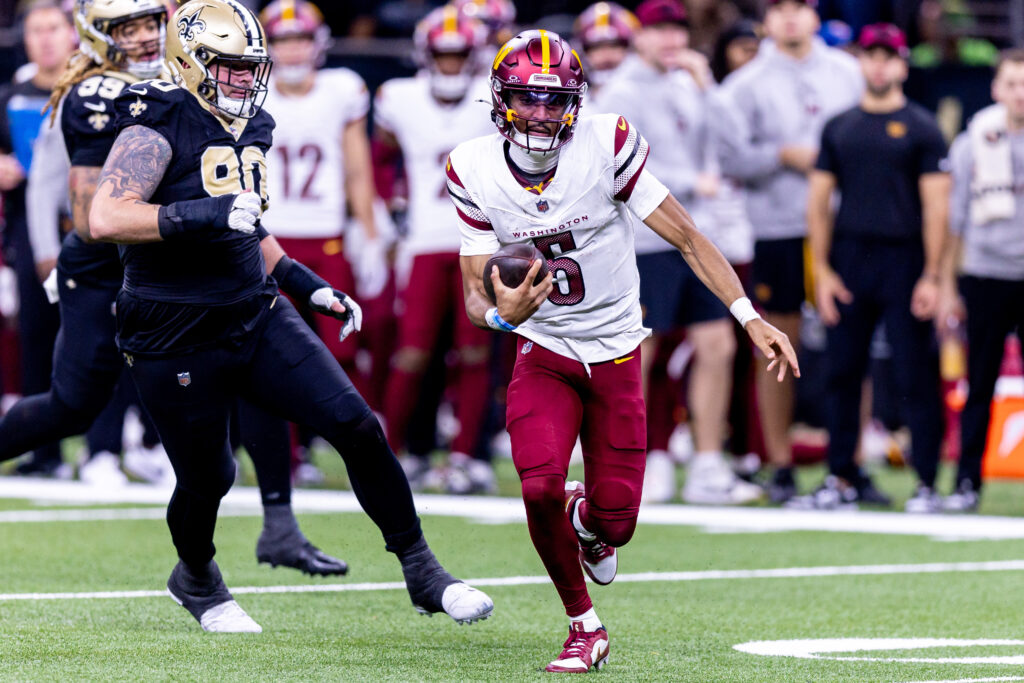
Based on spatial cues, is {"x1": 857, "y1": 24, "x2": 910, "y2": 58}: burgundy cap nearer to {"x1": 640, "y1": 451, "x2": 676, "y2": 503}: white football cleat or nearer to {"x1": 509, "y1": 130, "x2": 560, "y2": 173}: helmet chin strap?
{"x1": 640, "y1": 451, "x2": 676, "y2": 503}: white football cleat

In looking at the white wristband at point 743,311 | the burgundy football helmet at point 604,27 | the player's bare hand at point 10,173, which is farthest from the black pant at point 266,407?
the burgundy football helmet at point 604,27

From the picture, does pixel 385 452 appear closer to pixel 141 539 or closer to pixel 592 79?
pixel 141 539

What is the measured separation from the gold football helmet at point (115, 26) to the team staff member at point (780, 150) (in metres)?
3.78

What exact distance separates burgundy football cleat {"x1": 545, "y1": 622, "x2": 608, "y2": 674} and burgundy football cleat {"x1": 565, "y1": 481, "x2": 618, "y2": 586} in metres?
0.68

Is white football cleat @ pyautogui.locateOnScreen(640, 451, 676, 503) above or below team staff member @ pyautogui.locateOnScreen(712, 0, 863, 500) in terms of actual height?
below

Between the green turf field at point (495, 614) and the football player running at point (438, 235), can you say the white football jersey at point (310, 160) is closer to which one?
the football player running at point (438, 235)

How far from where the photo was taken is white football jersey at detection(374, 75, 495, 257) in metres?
9.10

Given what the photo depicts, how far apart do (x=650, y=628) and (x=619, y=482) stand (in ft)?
1.87

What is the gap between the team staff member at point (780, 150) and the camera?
30.0 feet

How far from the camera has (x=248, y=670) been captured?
176 inches

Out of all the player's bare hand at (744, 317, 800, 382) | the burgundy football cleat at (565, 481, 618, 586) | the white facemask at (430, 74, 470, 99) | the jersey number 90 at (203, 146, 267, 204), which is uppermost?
the jersey number 90 at (203, 146, 267, 204)

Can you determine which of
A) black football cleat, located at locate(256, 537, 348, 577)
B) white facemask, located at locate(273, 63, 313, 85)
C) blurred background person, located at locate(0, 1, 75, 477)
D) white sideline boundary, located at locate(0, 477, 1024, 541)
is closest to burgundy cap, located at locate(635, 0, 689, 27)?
A: white facemask, located at locate(273, 63, 313, 85)

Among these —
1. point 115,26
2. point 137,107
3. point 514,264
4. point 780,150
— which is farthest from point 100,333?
point 780,150

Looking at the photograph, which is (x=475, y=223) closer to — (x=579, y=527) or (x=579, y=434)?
(x=579, y=434)
